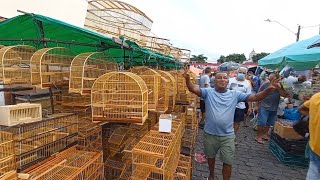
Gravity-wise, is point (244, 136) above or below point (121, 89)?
below

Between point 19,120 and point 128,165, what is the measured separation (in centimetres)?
194

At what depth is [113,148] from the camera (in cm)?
466

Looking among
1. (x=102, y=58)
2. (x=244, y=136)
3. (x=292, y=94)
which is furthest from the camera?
(x=244, y=136)

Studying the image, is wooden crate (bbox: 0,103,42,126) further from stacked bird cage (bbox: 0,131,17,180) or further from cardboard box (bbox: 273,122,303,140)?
cardboard box (bbox: 273,122,303,140)

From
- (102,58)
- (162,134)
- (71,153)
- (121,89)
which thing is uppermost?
(102,58)

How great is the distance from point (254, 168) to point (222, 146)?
74.4 inches

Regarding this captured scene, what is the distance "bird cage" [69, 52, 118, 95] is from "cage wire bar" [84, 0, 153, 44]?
81.1 inches

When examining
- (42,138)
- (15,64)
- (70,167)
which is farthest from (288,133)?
(15,64)

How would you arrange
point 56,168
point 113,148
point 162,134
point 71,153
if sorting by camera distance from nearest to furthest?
point 56,168 < point 71,153 < point 162,134 < point 113,148

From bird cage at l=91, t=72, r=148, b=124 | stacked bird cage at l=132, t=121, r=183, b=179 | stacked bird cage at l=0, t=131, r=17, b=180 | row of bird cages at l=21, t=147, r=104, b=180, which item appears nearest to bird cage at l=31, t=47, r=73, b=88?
bird cage at l=91, t=72, r=148, b=124

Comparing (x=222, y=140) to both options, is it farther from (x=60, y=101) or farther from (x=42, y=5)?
(x=42, y=5)

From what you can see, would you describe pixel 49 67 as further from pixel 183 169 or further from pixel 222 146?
pixel 222 146

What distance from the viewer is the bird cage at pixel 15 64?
4.10m

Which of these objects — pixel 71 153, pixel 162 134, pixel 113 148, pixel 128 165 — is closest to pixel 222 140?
pixel 162 134
